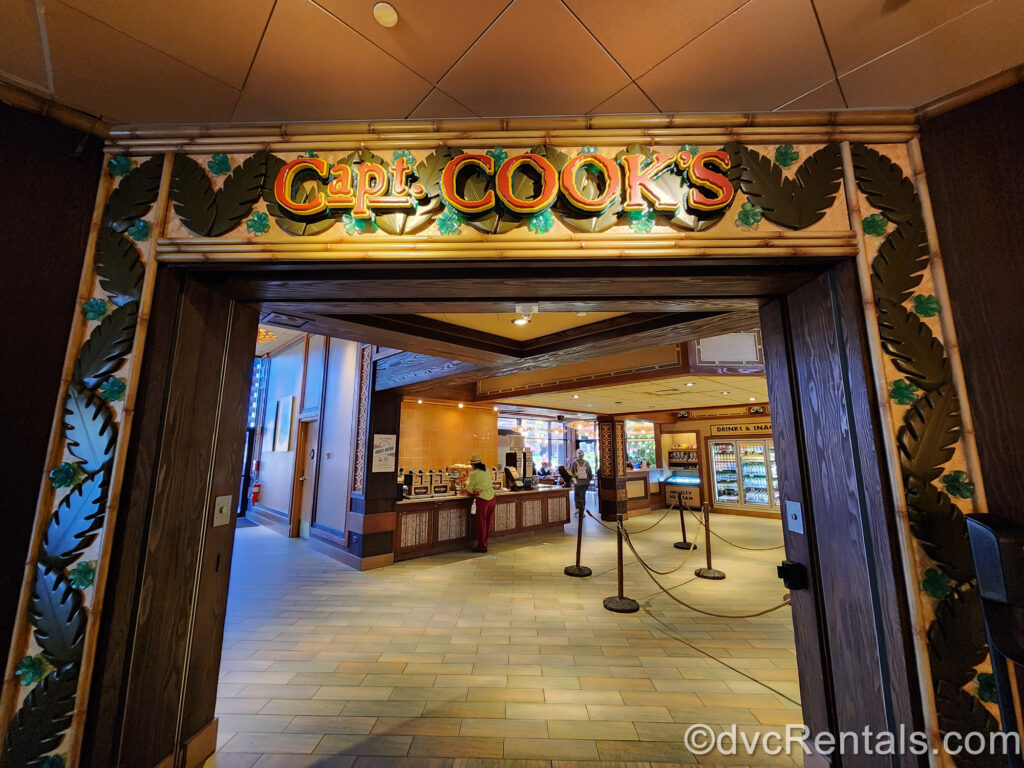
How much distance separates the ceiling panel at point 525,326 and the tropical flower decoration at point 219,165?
1967mm

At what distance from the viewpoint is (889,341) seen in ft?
4.91

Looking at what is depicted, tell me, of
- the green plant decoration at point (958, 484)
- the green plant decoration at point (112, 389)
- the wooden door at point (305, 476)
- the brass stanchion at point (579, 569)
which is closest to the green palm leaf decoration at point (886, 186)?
the green plant decoration at point (958, 484)

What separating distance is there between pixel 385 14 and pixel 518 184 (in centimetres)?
71

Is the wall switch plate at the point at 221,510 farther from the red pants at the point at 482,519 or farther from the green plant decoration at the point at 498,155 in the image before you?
the red pants at the point at 482,519

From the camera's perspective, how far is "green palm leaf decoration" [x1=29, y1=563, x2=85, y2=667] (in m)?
1.44

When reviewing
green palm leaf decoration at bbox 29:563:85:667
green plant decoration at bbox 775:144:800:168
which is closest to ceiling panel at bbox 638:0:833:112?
green plant decoration at bbox 775:144:800:168

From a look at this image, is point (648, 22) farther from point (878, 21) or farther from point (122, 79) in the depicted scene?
point (122, 79)

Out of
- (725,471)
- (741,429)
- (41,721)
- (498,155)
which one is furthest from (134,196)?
(725,471)

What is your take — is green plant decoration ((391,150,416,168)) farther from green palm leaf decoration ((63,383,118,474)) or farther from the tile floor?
the tile floor

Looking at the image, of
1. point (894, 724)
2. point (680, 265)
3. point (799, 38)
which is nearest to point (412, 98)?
point (680, 265)

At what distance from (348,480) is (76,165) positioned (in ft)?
16.8

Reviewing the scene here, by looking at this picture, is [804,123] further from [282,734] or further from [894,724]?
[282,734]

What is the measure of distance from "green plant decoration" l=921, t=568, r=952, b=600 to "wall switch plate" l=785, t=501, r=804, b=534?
1.45 feet

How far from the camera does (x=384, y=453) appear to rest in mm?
5898
